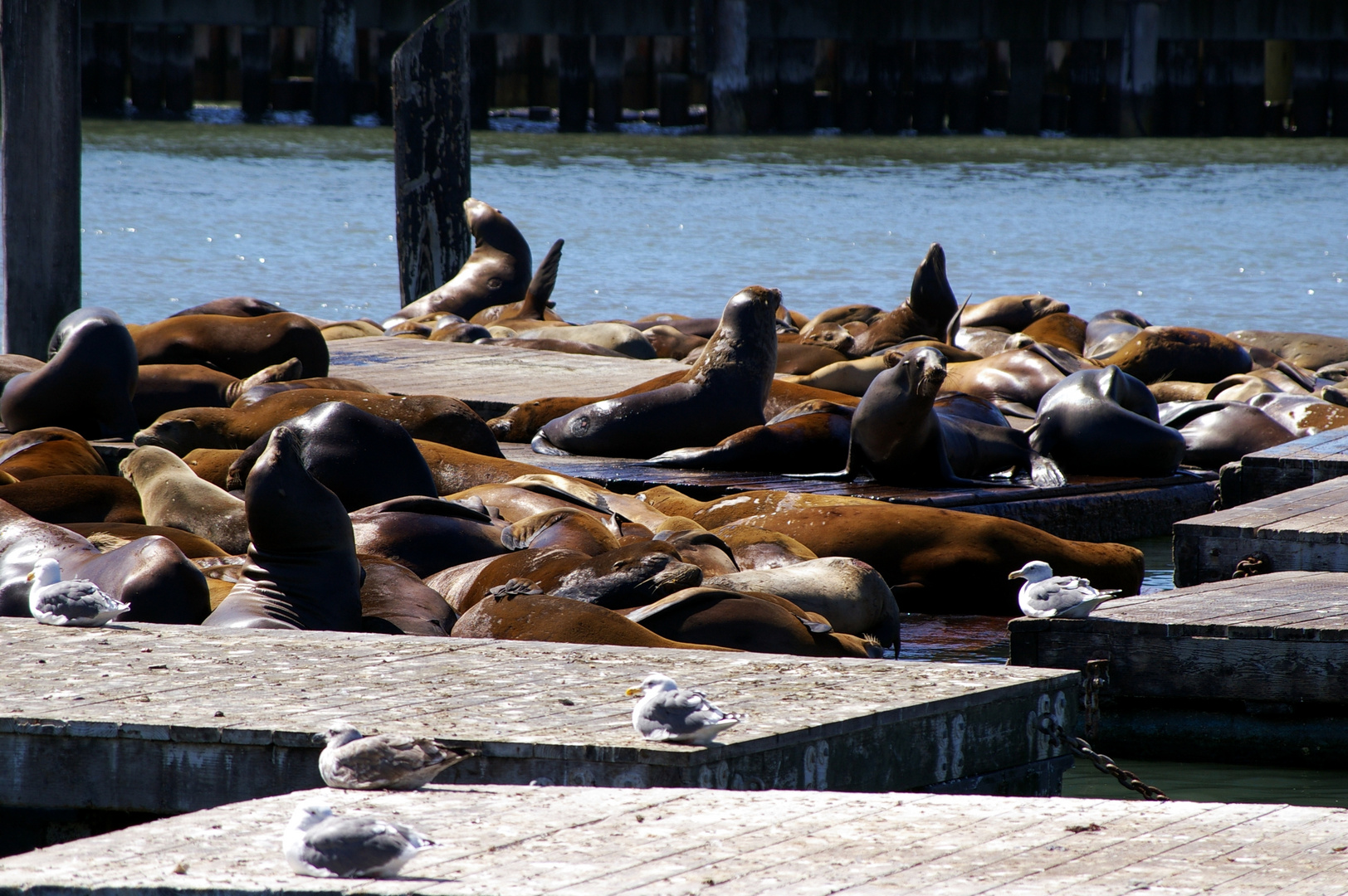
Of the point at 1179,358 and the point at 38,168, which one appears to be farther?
the point at 1179,358

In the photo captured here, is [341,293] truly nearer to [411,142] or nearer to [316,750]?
[411,142]

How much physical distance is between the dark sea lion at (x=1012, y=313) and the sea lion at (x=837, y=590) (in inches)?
295

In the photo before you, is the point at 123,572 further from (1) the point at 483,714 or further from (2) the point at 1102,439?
(2) the point at 1102,439

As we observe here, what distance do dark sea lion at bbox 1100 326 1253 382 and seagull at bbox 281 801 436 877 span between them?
329 inches

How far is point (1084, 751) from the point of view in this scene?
147 inches

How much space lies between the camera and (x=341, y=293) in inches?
756

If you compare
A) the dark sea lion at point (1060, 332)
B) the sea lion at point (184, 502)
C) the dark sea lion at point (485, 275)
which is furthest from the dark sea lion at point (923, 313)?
the sea lion at point (184, 502)

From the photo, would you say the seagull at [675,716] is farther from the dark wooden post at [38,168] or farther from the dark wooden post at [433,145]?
the dark wooden post at [433,145]

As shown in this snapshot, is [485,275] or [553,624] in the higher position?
[485,275]

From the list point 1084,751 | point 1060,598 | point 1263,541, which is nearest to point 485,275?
→ point 1263,541

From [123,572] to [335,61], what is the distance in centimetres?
3443

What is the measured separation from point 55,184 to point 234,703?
6765mm

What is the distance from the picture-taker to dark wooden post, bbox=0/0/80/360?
30.5 feet

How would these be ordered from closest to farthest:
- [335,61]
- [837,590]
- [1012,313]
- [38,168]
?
[837,590] → [38,168] → [1012,313] → [335,61]
